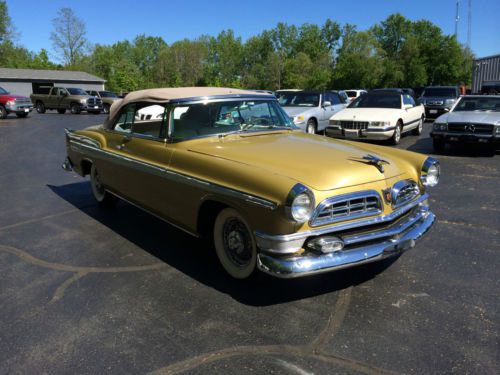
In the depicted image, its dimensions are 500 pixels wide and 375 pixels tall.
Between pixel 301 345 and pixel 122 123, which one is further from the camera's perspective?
pixel 122 123

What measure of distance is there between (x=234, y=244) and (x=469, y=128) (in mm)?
8620

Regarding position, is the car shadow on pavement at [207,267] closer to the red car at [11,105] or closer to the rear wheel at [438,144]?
the rear wheel at [438,144]

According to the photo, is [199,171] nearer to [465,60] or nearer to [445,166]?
[445,166]

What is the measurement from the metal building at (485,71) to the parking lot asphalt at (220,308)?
2333cm

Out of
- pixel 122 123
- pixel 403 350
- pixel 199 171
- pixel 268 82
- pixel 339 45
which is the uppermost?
pixel 339 45

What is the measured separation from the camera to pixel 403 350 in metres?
2.83

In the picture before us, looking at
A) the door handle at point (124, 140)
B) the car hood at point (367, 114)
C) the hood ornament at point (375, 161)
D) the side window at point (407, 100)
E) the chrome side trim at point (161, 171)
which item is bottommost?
the chrome side trim at point (161, 171)

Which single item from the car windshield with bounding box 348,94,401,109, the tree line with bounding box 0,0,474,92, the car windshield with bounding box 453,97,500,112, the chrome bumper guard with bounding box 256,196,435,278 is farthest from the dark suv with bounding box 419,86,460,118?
the tree line with bounding box 0,0,474,92

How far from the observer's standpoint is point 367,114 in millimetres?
12008

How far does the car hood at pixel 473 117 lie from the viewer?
1006 centimetres

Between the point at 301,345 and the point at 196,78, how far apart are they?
87696mm

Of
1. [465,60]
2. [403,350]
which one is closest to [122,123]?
[403,350]

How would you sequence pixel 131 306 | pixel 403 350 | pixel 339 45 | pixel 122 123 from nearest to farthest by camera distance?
1. pixel 403 350
2. pixel 131 306
3. pixel 122 123
4. pixel 339 45

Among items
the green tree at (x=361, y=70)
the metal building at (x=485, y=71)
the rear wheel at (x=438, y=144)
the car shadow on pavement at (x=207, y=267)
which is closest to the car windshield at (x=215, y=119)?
the car shadow on pavement at (x=207, y=267)
